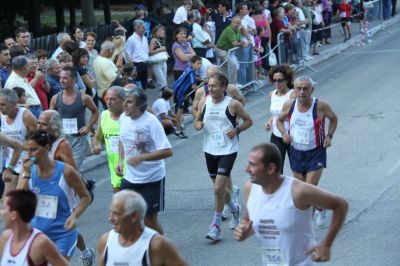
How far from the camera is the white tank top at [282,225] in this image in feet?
23.6

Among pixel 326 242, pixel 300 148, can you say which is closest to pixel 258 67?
pixel 300 148

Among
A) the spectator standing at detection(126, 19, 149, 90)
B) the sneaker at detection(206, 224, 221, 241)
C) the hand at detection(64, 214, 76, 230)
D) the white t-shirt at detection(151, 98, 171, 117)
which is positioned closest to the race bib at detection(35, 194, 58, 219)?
the hand at detection(64, 214, 76, 230)

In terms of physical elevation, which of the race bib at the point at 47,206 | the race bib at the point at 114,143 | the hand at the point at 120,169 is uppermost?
the race bib at the point at 47,206

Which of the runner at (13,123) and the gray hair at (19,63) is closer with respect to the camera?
the runner at (13,123)

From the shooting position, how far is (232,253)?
11.0m

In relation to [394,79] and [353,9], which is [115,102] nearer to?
[394,79]

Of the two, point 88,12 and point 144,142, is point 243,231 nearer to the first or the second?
point 144,142

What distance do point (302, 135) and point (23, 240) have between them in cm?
526

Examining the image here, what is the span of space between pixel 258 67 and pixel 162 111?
7.29 m

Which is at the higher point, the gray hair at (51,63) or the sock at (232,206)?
the gray hair at (51,63)

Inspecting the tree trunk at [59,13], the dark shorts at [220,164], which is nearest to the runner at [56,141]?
the dark shorts at [220,164]

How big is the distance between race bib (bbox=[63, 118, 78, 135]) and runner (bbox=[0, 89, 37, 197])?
116cm

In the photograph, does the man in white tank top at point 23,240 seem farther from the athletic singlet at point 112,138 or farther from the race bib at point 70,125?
the race bib at point 70,125

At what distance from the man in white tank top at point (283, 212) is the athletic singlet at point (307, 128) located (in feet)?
14.3
